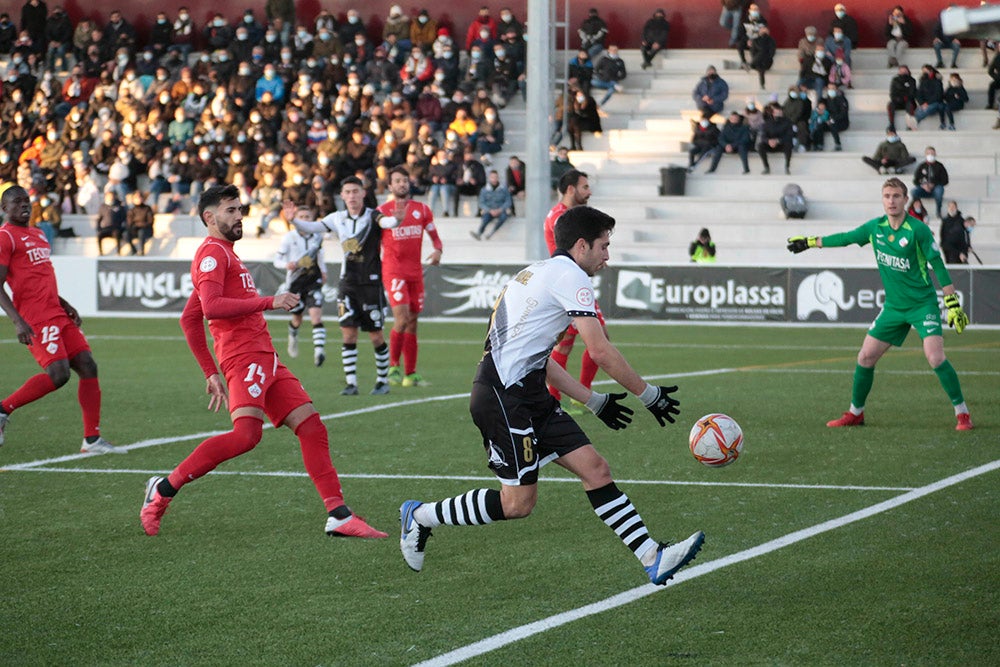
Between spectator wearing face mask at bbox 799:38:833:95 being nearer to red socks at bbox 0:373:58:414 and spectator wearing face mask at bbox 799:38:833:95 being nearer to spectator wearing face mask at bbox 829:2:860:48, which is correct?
spectator wearing face mask at bbox 829:2:860:48

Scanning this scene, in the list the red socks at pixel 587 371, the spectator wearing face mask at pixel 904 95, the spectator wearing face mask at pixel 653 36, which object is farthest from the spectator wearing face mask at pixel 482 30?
the red socks at pixel 587 371

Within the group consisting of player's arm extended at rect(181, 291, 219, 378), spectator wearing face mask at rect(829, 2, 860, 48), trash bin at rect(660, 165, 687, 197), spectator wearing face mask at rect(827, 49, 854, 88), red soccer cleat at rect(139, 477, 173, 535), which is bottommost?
red soccer cleat at rect(139, 477, 173, 535)

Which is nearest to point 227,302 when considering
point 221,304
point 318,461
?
point 221,304

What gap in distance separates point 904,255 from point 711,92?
23458 millimetres

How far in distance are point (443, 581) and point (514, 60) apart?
30.9 m

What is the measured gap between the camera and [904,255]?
11.9 metres

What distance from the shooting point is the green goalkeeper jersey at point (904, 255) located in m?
11.9

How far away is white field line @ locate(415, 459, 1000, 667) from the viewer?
5.36 m

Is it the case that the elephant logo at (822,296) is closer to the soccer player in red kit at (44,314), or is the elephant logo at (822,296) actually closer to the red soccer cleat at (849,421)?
the red soccer cleat at (849,421)

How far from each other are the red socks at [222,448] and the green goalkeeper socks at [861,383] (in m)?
6.27

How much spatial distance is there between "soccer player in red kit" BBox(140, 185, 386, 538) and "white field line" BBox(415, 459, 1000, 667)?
6.05 feet

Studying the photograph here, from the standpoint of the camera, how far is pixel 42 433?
12031 millimetres

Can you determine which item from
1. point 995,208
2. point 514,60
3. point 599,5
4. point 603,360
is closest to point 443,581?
point 603,360

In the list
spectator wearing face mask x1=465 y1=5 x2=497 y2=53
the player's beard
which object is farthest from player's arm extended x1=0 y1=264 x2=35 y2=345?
spectator wearing face mask x1=465 y1=5 x2=497 y2=53
